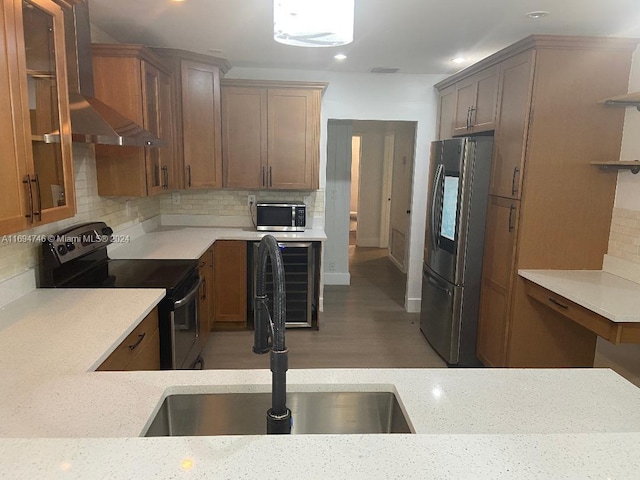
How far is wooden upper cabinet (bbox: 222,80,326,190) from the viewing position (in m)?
4.26

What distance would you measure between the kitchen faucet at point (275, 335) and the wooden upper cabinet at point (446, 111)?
3.55 m

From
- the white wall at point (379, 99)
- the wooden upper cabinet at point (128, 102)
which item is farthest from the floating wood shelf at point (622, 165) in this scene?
the wooden upper cabinet at point (128, 102)

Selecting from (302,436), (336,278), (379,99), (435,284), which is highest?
(379,99)

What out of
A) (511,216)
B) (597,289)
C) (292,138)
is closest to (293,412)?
(597,289)

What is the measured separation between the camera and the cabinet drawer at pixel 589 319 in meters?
2.24

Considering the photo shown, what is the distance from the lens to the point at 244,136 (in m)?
4.32

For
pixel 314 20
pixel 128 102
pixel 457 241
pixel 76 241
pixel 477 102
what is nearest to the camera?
pixel 314 20

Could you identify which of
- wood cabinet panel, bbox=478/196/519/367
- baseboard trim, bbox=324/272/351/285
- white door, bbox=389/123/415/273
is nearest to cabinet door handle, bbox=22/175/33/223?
wood cabinet panel, bbox=478/196/519/367

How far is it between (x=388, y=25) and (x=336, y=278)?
343 centimetres

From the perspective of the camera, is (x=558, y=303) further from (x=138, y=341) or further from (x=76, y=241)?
(x=76, y=241)

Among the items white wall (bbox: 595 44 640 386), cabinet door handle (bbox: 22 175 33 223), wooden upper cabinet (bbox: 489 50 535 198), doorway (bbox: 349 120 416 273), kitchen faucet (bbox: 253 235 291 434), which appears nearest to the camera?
kitchen faucet (bbox: 253 235 291 434)

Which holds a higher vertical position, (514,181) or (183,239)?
(514,181)

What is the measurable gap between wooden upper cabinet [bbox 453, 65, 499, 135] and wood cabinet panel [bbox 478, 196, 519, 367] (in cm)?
64

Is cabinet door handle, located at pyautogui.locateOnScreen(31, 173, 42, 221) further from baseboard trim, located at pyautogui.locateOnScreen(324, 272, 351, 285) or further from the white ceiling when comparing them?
baseboard trim, located at pyautogui.locateOnScreen(324, 272, 351, 285)
